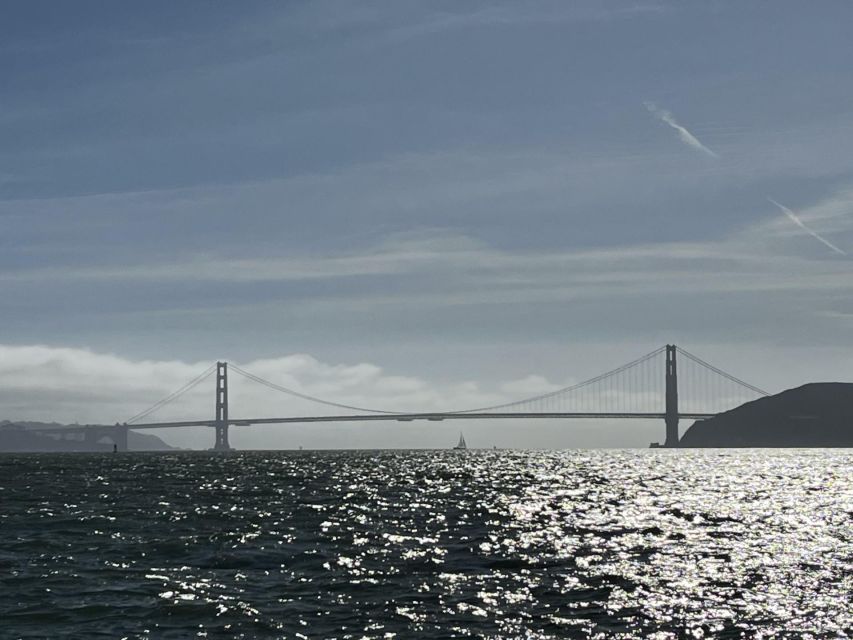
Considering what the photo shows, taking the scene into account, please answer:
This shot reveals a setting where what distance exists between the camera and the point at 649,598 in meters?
26.4

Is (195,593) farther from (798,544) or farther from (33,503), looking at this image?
(33,503)

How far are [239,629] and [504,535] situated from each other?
66.5 ft

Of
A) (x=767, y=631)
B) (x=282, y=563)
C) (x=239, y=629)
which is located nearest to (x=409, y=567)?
(x=282, y=563)

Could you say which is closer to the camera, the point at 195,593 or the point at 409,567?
the point at 195,593

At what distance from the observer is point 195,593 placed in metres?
25.8

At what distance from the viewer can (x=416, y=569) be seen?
101 feet

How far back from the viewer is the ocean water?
899 inches

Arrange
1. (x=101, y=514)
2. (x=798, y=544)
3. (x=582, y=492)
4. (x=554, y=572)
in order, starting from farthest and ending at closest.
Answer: (x=582, y=492), (x=101, y=514), (x=798, y=544), (x=554, y=572)

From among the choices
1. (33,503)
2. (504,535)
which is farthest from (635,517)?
(33,503)

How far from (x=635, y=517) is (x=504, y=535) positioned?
39.6ft

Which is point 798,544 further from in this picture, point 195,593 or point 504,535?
point 195,593

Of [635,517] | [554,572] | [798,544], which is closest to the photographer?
[554,572]

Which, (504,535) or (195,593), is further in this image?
(504,535)

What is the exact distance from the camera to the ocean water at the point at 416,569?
22.8 meters
